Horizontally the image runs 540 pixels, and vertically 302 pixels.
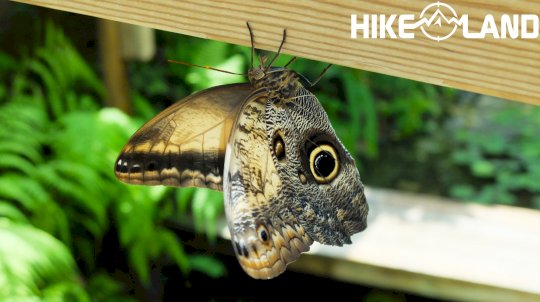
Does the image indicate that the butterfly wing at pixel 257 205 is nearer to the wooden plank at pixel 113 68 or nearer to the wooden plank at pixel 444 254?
the wooden plank at pixel 444 254

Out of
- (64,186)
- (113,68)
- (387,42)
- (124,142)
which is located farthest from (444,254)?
(387,42)

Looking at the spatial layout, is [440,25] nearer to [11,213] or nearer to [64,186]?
[11,213]

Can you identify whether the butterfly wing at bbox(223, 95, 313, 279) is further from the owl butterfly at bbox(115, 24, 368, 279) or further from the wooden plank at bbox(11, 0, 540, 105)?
the wooden plank at bbox(11, 0, 540, 105)

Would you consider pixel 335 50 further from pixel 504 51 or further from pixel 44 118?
pixel 44 118

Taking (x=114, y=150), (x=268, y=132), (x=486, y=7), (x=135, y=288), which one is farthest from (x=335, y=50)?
(x=135, y=288)

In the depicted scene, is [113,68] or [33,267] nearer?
[33,267]

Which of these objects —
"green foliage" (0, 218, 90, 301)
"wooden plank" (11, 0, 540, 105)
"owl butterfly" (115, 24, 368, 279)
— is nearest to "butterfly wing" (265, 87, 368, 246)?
"owl butterfly" (115, 24, 368, 279)
